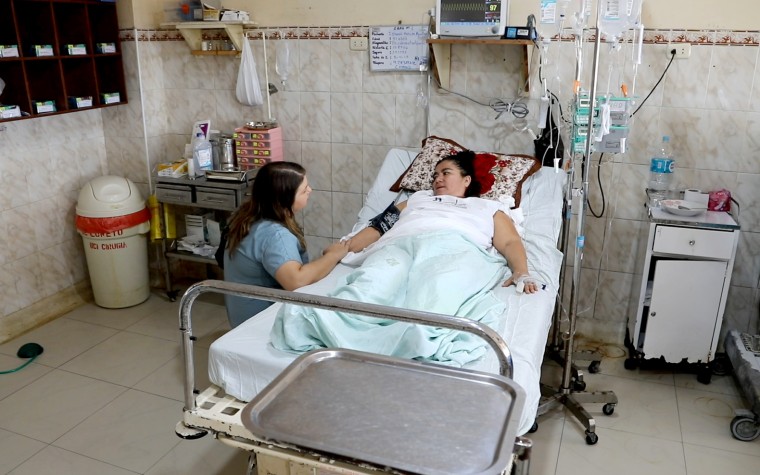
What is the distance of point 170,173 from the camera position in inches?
147

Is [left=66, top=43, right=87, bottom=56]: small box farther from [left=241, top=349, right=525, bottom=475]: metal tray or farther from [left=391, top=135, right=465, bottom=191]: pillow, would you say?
[left=241, top=349, right=525, bottom=475]: metal tray

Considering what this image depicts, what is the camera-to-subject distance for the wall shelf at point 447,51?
3.04m

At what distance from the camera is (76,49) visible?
3.50 m

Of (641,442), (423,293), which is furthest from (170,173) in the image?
(641,442)

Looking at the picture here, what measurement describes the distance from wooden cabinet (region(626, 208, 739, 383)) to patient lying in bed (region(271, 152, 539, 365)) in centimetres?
71

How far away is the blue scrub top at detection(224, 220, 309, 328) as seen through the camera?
7.77 ft

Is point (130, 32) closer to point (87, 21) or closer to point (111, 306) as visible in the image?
point (87, 21)

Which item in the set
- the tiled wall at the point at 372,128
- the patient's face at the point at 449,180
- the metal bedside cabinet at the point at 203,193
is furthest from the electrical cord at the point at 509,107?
the metal bedside cabinet at the point at 203,193

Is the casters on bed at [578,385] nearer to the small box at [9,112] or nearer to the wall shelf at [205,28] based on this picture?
the wall shelf at [205,28]

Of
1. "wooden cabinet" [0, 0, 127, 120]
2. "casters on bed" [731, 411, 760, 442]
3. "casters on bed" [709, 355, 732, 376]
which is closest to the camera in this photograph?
"casters on bed" [731, 411, 760, 442]

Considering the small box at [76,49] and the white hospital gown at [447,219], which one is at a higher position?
the small box at [76,49]

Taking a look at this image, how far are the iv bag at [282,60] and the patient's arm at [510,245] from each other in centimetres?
158

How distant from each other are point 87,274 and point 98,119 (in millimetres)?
948

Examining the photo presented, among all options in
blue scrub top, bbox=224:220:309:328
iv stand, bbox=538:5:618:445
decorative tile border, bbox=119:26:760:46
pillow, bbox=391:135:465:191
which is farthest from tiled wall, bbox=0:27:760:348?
blue scrub top, bbox=224:220:309:328
